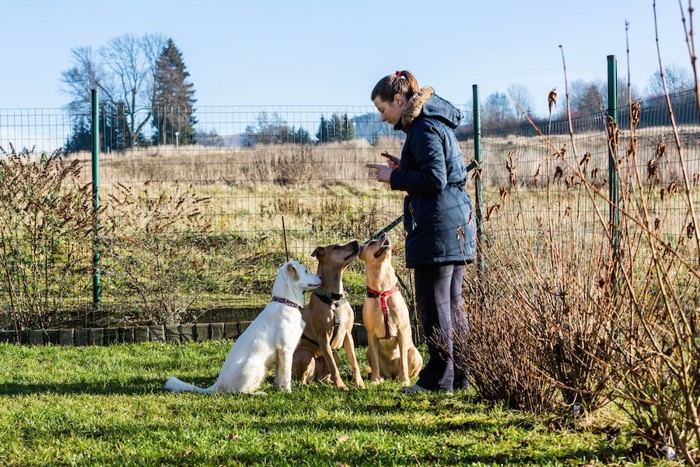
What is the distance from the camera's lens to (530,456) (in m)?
4.42

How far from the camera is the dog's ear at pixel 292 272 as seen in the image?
662 centimetres

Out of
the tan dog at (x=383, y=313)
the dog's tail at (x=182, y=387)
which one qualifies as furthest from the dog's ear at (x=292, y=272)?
the dog's tail at (x=182, y=387)

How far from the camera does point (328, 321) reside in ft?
22.3

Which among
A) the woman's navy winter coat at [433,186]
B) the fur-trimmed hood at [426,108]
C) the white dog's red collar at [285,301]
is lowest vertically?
the white dog's red collar at [285,301]

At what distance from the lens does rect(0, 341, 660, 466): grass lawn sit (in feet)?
14.6

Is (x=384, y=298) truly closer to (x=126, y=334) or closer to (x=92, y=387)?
(x=92, y=387)

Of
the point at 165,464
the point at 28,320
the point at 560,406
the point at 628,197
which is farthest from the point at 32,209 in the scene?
the point at 628,197

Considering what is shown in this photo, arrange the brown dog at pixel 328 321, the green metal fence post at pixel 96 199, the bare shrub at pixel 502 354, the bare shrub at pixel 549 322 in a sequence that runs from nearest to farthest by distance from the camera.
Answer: the bare shrub at pixel 549 322 → the bare shrub at pixel 502 354 → the brown dog at pixel 328 321 → the green metal fence post at pixel 96 199

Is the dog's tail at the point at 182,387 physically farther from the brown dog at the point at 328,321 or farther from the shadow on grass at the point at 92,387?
the brown dog at the point at 328,321

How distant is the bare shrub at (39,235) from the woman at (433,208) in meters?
5.25

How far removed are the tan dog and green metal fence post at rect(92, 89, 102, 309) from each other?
14.6 ft

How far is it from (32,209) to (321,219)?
375 centimetres

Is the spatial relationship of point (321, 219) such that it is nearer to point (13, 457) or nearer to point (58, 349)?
point (58, 349)

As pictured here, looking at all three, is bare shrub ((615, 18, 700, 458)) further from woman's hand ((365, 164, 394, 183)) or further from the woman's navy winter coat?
woman's hand ((365, 164, 394, 183))
